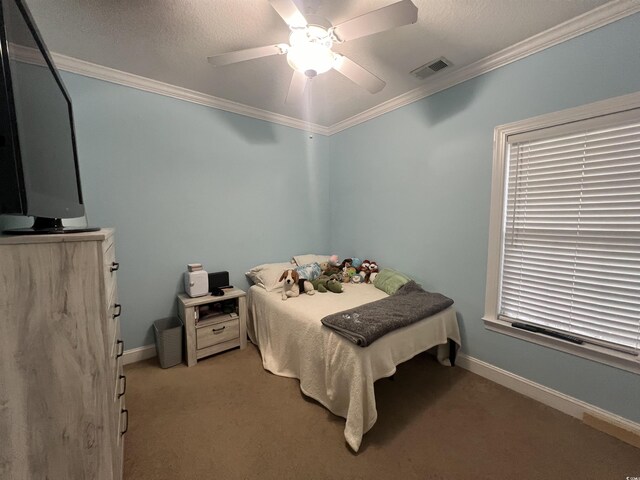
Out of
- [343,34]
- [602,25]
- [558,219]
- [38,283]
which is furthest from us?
[558,219]

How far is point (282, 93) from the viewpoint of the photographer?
2395 mm

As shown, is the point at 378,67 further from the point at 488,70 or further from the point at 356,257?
the point at 356,257

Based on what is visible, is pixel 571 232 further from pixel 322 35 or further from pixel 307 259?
pixel 307 259

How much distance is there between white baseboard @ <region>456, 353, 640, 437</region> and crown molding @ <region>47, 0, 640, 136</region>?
2305 mm

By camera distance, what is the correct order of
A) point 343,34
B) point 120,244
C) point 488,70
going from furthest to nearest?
point 120,244 < point 488,70 < point 343,34

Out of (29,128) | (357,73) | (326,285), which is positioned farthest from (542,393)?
(29,128)

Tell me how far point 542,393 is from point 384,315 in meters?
1.26

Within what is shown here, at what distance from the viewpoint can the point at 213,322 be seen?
7.61 ft

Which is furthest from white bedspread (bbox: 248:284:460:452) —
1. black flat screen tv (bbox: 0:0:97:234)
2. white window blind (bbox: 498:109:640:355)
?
black flat screen tv (bbox: 0:0:97:234)

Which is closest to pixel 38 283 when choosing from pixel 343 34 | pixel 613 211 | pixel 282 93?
pixel 343 34

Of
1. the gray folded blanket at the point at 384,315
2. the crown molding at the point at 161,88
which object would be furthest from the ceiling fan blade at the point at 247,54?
the gray folded blanket at the point at 384,315

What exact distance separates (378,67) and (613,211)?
6.00 ft

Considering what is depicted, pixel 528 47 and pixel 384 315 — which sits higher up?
pixel 528 47

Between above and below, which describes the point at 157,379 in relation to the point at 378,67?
below
